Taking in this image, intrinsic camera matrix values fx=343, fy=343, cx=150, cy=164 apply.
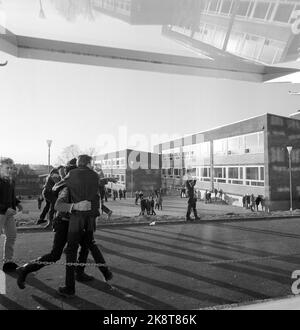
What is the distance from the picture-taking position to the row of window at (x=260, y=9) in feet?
8.62

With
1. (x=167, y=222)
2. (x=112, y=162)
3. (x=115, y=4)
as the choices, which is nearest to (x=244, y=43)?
(x=115, y=4)

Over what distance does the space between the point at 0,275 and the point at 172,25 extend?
296 centimetres

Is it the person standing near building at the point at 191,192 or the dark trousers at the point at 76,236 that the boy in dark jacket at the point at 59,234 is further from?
the person standing near building at the point at 191,192

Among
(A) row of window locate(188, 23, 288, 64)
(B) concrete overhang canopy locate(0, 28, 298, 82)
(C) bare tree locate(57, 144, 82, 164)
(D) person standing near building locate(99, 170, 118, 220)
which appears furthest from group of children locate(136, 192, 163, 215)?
(A) row of window locate(188, 23, 288, 64)

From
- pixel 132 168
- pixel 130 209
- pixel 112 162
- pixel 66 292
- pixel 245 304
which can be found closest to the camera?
pixel 245 304

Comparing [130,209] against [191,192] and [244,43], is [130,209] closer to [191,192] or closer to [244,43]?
[191,192]

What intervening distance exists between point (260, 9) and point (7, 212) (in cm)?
324

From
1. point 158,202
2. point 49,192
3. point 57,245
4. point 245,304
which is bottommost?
point 245,304

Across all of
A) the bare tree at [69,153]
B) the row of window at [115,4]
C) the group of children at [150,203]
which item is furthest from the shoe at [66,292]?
the group of children at [150,203]

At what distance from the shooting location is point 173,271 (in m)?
3.75

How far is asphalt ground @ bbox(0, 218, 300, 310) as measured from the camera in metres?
2.92

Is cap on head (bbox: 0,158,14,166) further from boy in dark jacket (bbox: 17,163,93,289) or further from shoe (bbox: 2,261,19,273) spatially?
shoe (bbox: 2,261,19,273)

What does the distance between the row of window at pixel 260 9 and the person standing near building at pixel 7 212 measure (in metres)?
2.57

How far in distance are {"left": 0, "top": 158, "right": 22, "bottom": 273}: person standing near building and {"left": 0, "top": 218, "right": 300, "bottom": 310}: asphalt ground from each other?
30 cm
